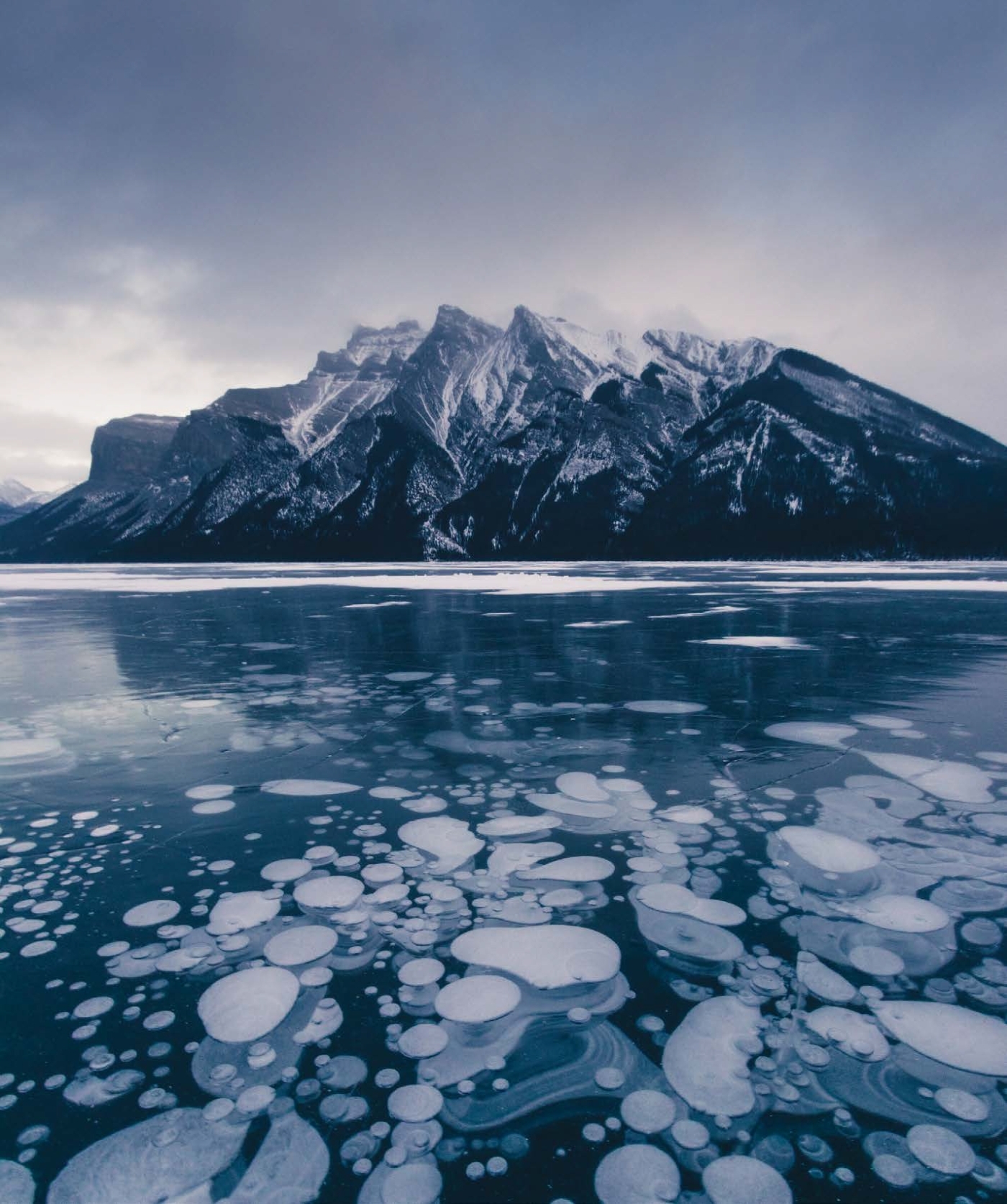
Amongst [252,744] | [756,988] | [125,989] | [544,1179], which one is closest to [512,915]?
[756,988]

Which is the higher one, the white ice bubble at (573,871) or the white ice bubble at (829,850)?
the white ice bubble at (829,850)

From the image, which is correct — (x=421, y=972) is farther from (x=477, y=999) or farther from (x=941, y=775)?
(x=941, y=775)

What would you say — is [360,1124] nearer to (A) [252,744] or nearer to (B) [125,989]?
(B) [125,989]

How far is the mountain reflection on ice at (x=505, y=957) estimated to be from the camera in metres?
Answer: 2.82

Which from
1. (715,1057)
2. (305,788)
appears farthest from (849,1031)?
(305,788)

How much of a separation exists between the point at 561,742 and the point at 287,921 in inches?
203

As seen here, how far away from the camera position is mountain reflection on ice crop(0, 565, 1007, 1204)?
282cm

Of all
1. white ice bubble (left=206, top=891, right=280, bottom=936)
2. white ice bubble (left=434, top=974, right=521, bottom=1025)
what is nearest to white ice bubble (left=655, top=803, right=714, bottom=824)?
white ice bubble (left=434, top=974, right=521, bottom=1025)

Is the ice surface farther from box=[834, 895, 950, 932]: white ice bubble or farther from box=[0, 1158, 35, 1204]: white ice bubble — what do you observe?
box=[834, 895, 950, 932]: white ice bubble

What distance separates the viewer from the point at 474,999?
3861 mm

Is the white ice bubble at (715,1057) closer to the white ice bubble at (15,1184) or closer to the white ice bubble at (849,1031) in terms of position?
the white ice bubble at (849,1031)

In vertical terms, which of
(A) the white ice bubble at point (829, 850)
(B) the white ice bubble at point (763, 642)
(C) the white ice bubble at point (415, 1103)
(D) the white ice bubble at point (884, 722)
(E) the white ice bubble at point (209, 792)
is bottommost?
(B) the white ice bubble at point (763, 642)

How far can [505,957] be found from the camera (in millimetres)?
4266

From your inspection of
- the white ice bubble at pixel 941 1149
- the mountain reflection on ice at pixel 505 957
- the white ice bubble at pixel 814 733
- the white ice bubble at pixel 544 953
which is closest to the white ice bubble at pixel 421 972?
the mountain reflection on ice at pixel 505 957
